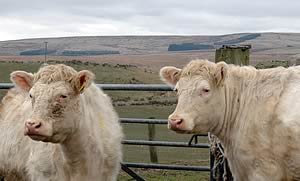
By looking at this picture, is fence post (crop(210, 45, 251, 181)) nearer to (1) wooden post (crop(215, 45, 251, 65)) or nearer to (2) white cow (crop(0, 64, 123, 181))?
(1) wooden post (crop(215, 45, 251, 65))

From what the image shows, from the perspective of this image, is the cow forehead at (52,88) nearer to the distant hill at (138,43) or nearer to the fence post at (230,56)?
the fence post at (230,56)

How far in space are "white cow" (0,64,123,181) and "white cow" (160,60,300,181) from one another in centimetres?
83

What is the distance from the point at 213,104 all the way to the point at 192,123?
35cm

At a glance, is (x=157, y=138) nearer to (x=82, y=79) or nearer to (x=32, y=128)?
(x=82, y=79)

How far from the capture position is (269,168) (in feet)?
18.4

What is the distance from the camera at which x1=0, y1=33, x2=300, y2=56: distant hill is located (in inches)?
3349

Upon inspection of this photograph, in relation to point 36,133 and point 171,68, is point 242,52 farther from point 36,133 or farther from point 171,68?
point 36,133

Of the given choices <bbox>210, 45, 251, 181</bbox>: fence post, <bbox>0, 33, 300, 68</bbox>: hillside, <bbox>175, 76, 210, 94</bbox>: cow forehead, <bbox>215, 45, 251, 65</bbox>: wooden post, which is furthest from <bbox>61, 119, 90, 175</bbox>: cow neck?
<bbox>0, 33, 300, 68</bbox>: hillside

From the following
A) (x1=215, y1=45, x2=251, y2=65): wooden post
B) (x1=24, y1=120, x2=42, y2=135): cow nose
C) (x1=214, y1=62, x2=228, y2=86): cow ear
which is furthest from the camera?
(x1=215, y1=45, x2=251, y2=65): wooden post

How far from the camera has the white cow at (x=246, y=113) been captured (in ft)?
18.3

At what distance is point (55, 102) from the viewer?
5.60 meters

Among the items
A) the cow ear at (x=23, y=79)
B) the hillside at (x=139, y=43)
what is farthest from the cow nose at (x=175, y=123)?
the hillside at (x=139, y=43)

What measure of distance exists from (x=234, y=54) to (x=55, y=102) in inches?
93.1

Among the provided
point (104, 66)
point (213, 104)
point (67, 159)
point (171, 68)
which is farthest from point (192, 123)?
point (104, 66)
